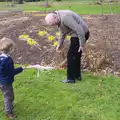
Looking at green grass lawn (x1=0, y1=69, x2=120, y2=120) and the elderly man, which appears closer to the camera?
green grass lawn (x1=0, y1=69, x2=120, y2=120)

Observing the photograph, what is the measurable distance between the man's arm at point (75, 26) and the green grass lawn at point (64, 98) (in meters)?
0.84

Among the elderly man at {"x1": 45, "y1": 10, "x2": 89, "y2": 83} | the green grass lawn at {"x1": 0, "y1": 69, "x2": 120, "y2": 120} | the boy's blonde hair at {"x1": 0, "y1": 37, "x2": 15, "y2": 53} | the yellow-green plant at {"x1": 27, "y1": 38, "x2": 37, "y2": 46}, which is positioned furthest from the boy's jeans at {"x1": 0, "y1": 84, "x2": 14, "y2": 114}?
the yellow-green plant at {"x1": 27, "y1": 38, "x2": 37, "y2": 46}

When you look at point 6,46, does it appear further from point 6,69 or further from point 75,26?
point 75,26

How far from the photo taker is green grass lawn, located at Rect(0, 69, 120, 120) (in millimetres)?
4715

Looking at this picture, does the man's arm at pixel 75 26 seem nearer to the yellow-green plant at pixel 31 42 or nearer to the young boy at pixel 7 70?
the young boy at pixel 7 70

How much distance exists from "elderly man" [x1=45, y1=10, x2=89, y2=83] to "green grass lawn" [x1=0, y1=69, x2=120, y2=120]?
264 mm

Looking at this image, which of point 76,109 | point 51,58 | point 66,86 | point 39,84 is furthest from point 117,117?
point 51,58

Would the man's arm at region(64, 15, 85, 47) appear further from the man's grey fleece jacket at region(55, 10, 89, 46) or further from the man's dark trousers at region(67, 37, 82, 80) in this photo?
the man's dark trousers at region(67, 37, 82, 80)

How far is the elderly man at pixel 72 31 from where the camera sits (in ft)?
17.7

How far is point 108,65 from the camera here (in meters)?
7.43

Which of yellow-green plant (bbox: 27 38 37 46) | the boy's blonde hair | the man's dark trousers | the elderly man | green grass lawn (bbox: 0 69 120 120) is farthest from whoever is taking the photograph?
yellow-green plant (bbox: 27 38 37 46)

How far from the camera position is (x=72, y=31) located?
563 cm

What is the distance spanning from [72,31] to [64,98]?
1.18 meters

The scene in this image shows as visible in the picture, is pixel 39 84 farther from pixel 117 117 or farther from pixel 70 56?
pixel 117 117
